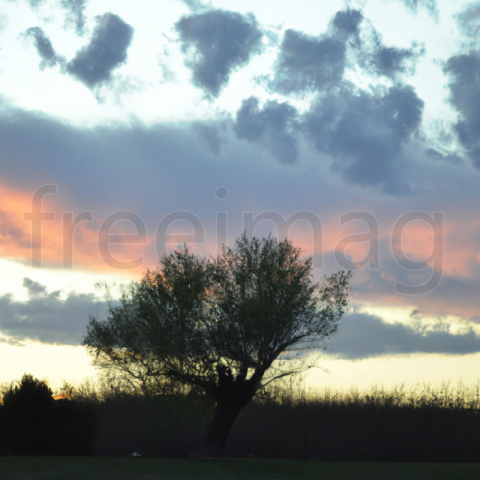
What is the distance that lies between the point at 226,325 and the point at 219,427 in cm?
629

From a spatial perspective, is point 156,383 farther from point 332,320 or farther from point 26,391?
point 332,320

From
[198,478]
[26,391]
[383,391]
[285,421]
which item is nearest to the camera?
[198,478]

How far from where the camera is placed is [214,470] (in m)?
23.5

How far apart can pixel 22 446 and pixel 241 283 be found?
16788mm

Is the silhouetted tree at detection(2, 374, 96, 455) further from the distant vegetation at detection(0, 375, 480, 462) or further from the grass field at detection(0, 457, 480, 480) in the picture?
the grass field at detection(0, 457, 480, 480)

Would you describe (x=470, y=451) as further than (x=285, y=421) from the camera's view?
No

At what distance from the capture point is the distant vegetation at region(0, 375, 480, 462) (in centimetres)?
3256

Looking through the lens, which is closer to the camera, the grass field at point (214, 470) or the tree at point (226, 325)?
the grass field at point (214, 470)

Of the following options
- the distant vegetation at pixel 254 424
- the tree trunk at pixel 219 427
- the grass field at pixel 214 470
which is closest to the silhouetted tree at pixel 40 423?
the distant vegetation at pixel 254 424

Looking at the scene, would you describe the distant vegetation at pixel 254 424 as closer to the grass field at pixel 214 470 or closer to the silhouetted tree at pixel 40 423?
the silhouetted tree at pixel 40 423

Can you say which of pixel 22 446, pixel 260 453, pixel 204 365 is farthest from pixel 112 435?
pixel 204 365

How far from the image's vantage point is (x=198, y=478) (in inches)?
816

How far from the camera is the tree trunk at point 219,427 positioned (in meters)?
31.6

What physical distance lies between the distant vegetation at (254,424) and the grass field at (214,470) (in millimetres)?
6717
